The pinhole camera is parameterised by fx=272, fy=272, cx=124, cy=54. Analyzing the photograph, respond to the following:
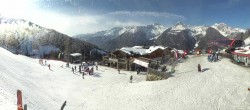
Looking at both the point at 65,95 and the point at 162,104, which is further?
the point at 65,95

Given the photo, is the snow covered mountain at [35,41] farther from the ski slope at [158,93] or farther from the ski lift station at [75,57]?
the ski slope at [158,93]

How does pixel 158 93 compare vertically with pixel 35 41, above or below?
below

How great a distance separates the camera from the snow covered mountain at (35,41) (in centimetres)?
17388

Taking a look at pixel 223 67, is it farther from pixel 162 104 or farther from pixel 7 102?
pixel 7 102

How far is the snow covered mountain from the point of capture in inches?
6845

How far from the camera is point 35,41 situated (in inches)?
7338

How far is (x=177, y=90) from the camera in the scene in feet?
110

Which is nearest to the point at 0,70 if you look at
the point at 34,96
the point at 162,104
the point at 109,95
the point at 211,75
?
the point at 34,96

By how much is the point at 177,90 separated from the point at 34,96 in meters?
16.9

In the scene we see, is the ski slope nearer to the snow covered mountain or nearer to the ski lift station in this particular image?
the ski lift station

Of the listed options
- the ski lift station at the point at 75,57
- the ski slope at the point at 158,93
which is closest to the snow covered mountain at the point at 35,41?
the ski lift station at the point at 75,57

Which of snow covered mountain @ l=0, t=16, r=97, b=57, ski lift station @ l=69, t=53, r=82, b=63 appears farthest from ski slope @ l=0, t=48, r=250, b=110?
snow covered mountain @ l=0, t=16, r=97, b=57

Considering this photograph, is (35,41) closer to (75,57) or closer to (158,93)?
(75,57)

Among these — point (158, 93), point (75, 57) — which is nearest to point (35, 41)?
point (75, 57)
